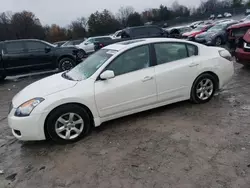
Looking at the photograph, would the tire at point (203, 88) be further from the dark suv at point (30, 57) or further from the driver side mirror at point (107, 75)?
the dark suv at point (30, 57)

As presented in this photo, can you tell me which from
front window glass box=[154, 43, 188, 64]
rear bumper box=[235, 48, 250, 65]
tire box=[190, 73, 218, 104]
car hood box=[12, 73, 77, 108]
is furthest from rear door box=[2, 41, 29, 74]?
rear bumper box=[235, 48, 250, 65]

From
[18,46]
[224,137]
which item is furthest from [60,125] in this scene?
[18,46]

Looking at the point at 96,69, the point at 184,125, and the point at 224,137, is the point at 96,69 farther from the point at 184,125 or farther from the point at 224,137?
the point at 224,137

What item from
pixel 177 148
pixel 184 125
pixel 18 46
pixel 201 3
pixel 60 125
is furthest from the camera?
pixel 201 3

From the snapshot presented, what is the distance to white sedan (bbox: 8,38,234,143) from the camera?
403 cm

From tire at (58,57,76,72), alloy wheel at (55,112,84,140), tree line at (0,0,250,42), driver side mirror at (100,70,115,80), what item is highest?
tree line at (0,0,250,42)

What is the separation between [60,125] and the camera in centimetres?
412

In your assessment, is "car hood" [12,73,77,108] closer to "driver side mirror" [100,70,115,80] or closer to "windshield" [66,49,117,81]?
"windshield" [66,49,117,81]

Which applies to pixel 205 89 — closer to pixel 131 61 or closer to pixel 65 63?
pixel 131 61

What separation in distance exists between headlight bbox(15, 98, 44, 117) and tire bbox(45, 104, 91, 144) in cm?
28

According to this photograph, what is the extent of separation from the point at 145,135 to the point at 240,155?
1468mm

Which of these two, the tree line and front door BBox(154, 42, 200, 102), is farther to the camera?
the tree line

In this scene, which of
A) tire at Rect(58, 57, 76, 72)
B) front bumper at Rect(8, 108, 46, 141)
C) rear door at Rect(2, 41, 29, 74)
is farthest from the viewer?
tire at Rect(58, 57, 76, 72)

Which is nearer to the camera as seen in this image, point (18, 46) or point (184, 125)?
point (184, 125)
